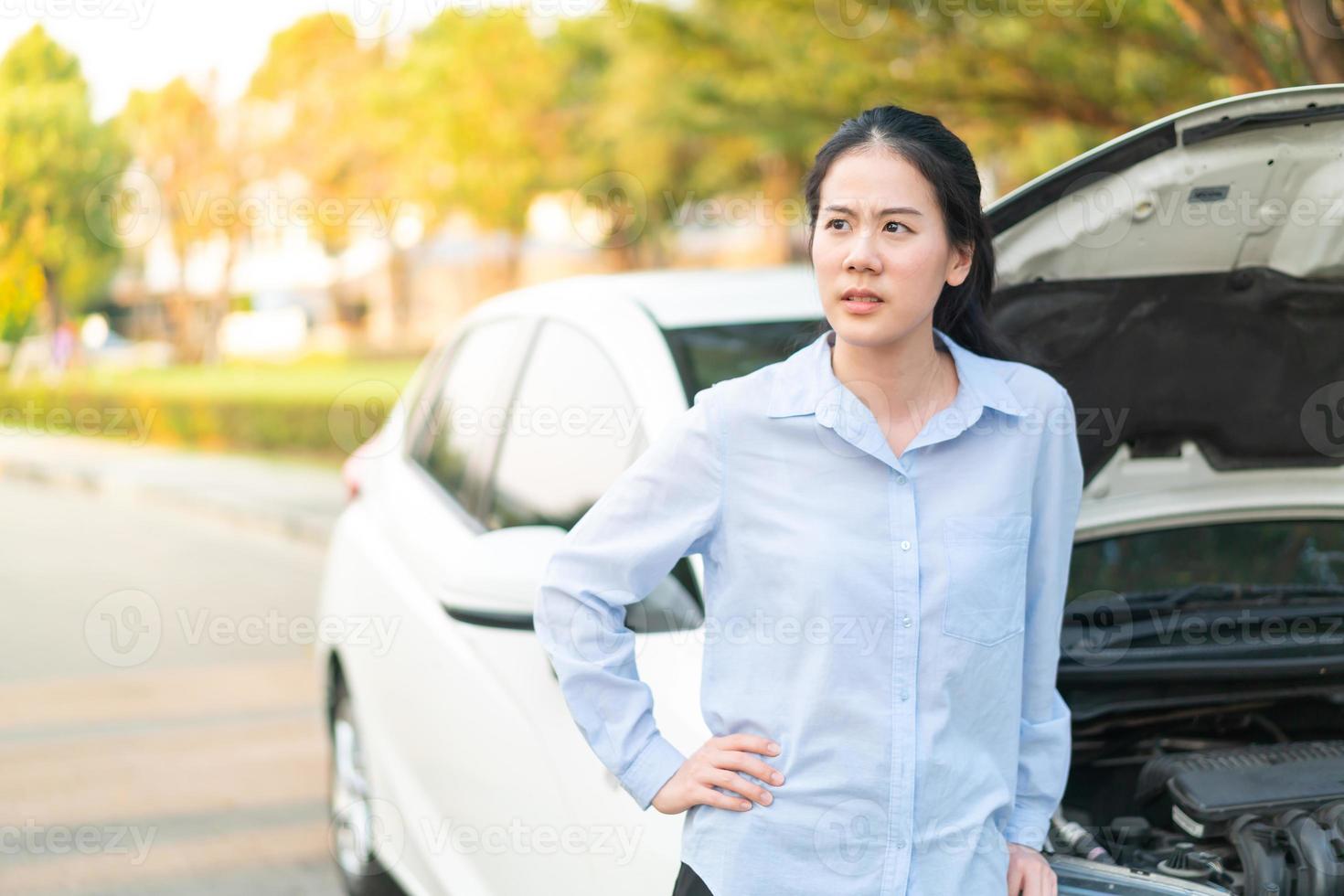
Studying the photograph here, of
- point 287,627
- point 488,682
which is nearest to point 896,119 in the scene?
point 488,682

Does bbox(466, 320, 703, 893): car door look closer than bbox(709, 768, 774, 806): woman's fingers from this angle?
No

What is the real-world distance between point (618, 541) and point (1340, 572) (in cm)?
198

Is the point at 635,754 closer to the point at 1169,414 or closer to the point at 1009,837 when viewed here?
the point at 1009,837

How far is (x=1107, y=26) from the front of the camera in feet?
24.2

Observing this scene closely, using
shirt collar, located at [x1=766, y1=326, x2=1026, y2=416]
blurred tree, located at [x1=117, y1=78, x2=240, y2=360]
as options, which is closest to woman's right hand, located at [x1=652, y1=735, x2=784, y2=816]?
shirt collar, located at [x1=766, y1=326, x2=1026, y2=416]

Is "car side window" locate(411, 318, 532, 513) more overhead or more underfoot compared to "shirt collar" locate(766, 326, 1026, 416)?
more underfoot

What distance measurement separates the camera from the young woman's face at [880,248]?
6.08ft

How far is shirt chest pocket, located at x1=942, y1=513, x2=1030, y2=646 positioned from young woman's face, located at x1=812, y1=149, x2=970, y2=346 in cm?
27

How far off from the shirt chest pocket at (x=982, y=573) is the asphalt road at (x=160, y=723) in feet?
10.4

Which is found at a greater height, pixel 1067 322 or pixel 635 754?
pixel 1067 322

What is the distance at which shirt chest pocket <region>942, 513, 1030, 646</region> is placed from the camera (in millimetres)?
1827

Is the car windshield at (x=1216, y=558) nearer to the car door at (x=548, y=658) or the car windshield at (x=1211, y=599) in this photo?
the car windshield at (x=1211, y=599)

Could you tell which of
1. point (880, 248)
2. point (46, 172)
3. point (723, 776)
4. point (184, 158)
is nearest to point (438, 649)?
point (723, 776)

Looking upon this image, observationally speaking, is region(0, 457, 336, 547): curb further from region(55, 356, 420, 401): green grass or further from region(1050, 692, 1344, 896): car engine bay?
region(1050, 692, 1344, 896): car engine bay
